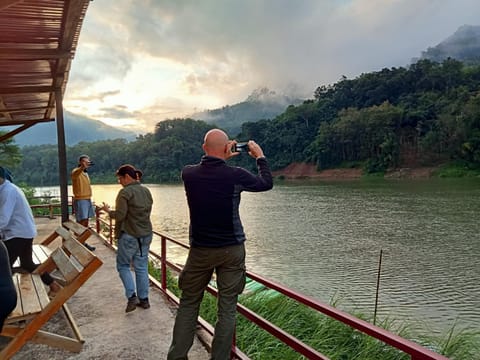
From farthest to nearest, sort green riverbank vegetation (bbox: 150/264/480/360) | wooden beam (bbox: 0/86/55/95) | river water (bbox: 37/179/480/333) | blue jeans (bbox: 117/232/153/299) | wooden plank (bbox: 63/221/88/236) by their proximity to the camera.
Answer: river water (bbox: 37/179/480/333) → wooden beam (bbox: 0/86/55/95) → green riverbank vegetation (bbox: 150/264/480/360) → wooden plank (bbox: 63/221/88/236) → blue jeans (bbox: 117/232/153/299)

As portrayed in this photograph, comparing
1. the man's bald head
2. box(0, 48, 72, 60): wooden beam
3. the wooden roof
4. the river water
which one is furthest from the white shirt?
the river water

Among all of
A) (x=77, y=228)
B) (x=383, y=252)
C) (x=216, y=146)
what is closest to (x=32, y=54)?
(x=77, y=228)

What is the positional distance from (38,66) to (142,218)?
2.71 m

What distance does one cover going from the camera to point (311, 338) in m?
5.77

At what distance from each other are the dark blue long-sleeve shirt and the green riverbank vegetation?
8.48 ft

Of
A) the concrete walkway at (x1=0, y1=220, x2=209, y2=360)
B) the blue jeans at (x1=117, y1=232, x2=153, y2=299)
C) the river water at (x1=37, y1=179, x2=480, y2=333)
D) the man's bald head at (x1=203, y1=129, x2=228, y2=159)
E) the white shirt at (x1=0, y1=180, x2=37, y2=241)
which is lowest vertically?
the river water at (x1=37, y1=179, x2=480, y2=333)

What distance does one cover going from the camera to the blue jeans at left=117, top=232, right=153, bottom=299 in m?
3.96

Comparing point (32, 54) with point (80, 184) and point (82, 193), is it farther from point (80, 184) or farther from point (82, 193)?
point (82, 193)

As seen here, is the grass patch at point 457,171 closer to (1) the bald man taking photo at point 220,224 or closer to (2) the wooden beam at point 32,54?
(2) the wooden beam at point 32,54

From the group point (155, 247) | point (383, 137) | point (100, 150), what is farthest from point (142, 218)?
point (100, 150)

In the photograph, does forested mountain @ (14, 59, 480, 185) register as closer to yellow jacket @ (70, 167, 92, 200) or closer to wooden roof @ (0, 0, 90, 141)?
yellow jacket @ (70, 167, 92, 200)

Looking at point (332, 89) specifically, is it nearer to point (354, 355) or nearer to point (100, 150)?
point (100, 150)

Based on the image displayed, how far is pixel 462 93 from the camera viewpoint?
191 ft

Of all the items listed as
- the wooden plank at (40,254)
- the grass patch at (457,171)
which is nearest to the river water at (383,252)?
the wooden plank at (40,254)
